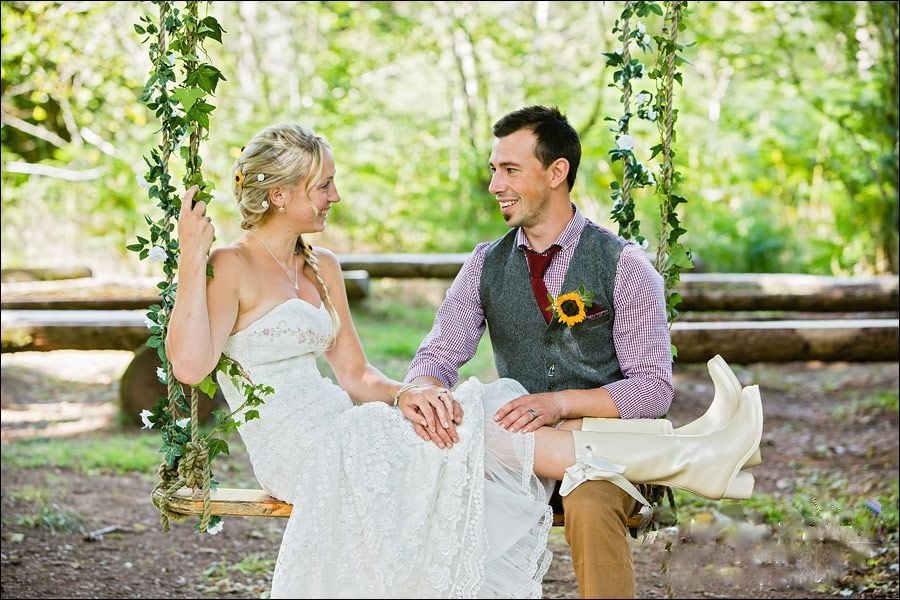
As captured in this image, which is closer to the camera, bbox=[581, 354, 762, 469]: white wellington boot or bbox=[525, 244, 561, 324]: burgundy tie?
bbox=[581, 354, 762, 469]: white wellington boot

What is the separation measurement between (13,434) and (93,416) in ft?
1.85

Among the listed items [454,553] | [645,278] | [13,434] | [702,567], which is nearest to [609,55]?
[645,278]

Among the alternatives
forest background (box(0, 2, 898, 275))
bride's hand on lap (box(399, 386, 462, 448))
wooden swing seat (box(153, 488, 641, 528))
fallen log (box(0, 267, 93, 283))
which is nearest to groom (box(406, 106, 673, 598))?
bride's hand on lap (box(399, 386, 462, 448))

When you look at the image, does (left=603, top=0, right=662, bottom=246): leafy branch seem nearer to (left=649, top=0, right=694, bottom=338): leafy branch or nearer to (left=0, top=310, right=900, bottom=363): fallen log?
(left=649, top=0, right=694, bottom=338): leafy branch

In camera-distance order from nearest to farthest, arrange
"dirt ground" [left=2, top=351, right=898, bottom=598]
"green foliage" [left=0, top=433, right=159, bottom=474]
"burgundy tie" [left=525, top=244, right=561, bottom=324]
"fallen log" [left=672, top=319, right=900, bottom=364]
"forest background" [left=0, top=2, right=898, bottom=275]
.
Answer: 1. "burgundy tie" [left=525, top=244, right=561, bottom=324]
2. "dirt ground" [left=2, top=351, right=898, bottom=598]
3. "green foliage" [left=0, top=433, right=159, bottom=474]
4. "fallen log" [left=672, top=319, right=900, bottom=364]
5. "forest background" [left=0, top=2, right=898, bottom=275]

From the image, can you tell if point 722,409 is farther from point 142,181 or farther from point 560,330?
point 142,181

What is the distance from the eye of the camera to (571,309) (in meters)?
3.26

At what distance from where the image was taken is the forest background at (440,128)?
10.2 metres

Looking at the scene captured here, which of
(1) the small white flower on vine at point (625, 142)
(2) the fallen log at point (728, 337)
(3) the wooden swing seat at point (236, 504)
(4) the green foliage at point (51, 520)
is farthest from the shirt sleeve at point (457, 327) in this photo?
(2) the fallen log at point (728, 337)

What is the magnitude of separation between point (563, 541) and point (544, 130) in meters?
2.26

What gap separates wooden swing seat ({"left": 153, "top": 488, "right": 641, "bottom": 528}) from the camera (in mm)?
2824

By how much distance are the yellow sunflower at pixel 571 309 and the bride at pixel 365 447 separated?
280mm

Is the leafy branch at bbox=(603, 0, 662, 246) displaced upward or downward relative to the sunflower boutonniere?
upward

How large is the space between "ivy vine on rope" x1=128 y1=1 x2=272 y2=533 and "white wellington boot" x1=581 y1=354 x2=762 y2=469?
0.93 m
